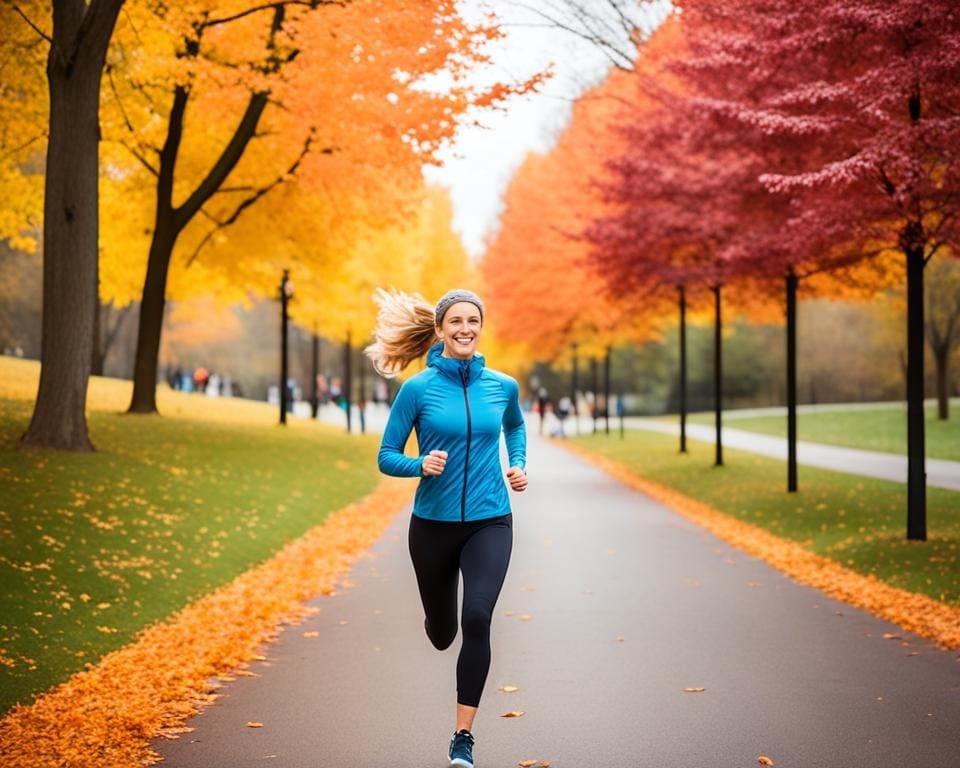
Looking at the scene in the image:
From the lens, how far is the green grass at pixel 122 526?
7.83 meters

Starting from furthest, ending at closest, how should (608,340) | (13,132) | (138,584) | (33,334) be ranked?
(33,334) → (608,340) → (13,132) → (138,584)

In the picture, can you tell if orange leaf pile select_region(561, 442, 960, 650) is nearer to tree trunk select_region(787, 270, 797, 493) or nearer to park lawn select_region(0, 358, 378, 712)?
tree trunk select_region(787, 270, 797, 493)

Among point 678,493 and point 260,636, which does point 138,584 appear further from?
point 678,493

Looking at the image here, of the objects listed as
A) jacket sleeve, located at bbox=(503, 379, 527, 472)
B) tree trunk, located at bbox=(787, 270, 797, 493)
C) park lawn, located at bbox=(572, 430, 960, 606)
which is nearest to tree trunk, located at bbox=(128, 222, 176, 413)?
park lawn, located at bbox=(572, 430, 960, 606)

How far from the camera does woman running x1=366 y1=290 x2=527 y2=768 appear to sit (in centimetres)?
525

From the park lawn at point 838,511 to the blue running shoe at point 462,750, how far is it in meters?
5.99

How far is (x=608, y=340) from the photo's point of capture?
39469 mm

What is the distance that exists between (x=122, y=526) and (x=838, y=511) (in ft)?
32.3

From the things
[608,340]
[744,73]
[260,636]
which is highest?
[744,73]

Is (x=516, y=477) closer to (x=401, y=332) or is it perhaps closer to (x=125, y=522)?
(x=401, y=332)

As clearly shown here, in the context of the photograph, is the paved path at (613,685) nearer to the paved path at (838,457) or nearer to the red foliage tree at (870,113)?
the red foliage tree at (870,113)

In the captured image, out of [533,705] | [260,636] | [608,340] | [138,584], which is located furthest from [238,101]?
[608,340]

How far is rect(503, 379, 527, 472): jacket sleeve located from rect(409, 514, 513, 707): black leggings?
0.38 meters

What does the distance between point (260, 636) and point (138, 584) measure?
1887mm
